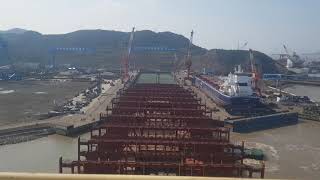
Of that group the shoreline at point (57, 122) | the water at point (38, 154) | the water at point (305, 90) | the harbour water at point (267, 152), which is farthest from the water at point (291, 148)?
the water at point (305, 90)

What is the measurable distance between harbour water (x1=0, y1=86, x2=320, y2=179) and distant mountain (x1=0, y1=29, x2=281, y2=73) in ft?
164

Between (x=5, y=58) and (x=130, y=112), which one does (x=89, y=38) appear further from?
(x=130, y=112)

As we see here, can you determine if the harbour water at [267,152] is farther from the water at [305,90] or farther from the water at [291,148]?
the water at [305,90]

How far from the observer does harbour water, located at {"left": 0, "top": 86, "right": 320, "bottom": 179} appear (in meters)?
17.1

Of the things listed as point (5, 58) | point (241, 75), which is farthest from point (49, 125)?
point (5, 58)

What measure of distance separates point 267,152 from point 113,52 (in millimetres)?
77499

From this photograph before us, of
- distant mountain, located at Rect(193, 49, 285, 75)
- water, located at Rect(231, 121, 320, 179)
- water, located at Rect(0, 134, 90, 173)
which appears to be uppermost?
distant mountain, located at Rect(193, 49, 285, 75)

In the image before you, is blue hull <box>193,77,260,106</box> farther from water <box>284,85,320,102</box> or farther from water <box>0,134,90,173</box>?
water <box>284,85,320,102</box>

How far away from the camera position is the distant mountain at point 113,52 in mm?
80500

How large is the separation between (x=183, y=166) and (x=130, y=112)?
9.37m

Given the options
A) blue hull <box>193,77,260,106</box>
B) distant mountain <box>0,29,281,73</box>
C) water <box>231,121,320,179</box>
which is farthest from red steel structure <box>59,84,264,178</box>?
distant mountain <box>0,29,281,73</box>

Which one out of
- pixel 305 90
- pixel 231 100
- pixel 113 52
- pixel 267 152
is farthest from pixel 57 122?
pixel 113 52

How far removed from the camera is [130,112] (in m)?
22.1

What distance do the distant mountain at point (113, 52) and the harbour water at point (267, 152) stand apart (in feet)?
164
